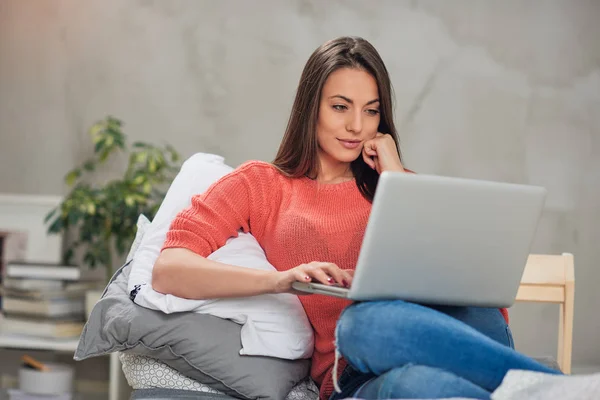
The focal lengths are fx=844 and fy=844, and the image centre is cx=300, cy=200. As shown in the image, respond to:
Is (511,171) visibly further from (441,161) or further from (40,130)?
(40,130)

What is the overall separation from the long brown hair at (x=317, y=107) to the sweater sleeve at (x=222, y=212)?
8 cm

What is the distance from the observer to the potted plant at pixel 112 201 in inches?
118

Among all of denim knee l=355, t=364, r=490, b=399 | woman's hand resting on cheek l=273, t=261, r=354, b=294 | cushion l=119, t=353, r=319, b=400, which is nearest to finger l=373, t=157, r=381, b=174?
woman's hand resting on cheek l=273, t=261, r=354, b=294

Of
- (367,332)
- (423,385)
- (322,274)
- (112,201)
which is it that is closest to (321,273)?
(322,274)

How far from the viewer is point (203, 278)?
1.71 metres

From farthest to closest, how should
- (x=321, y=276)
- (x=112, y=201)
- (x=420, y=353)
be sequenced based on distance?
(x=112, y=201) → (x=321, y=276) → (x=420, y=353)

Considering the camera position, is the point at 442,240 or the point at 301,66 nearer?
the point at 442,240

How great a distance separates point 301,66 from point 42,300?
50.5 inches

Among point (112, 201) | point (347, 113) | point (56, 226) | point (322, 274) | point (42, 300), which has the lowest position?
point (42, 300)

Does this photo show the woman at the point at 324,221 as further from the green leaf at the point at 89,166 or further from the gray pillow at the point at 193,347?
the green leaf at the point at 89,166

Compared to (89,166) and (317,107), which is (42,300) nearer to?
(89,166)

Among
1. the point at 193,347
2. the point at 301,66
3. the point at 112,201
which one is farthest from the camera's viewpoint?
the point at 301,66

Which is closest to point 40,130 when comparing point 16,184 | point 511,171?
point 16,184

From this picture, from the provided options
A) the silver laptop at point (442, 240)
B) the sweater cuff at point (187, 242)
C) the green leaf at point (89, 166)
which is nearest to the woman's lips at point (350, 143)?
the sweater cuff at point (187, 242)
